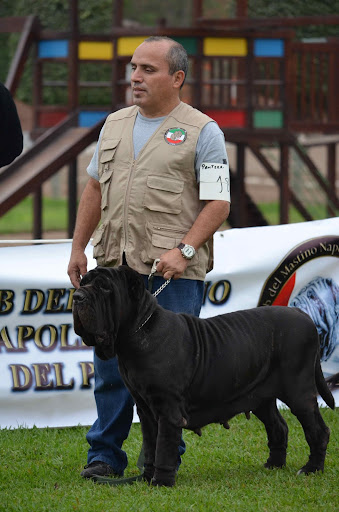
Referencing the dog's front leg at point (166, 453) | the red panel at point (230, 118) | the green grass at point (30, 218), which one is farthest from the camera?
the green grass at point (30, 218)

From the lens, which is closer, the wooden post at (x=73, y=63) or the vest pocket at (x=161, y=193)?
the vest pocket at (x=161, y=193)

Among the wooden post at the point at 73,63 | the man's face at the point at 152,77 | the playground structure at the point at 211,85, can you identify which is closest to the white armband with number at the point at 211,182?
the man's face at the point at 152,77

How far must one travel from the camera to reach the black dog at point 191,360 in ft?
13.7

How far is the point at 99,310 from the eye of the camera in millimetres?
4082

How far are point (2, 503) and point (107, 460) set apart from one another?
677 mm

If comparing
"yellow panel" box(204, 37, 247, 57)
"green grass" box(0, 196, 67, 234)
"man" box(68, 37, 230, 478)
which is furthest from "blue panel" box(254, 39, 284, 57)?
"green grass" box(0, 196, 67, 234)

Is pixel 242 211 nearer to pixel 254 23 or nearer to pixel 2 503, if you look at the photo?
pixel 254 23

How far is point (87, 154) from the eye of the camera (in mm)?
26891

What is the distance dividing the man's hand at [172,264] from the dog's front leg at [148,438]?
2.24 feet

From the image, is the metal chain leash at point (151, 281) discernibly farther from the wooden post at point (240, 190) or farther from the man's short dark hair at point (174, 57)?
the wooden post at point (240, 190)

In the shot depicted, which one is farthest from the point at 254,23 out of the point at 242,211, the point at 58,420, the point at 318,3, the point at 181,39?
the point at 58,420

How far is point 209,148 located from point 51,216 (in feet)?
66.8

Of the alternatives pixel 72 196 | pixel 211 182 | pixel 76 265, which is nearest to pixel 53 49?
pixel 72 196

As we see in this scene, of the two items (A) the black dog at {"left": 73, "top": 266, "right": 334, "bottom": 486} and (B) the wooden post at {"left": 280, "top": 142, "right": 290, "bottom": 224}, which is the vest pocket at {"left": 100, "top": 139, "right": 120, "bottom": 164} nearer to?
→ (A) the black dog at {"left": 73, "top": 266, "right": 334, "bottom": 486}
